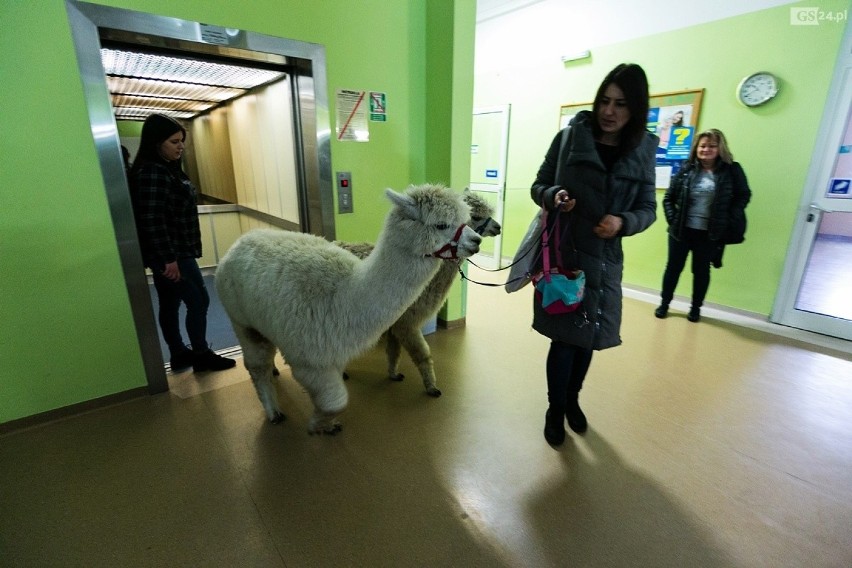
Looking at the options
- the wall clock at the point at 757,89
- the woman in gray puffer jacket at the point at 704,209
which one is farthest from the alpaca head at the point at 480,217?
the wall clock at the point at 757,89

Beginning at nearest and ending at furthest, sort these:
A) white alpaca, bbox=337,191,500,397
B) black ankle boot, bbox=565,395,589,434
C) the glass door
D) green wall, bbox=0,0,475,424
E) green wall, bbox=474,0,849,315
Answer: green wall, bbox=0,0,475,424
black ankle boot, bbox=565,395,589,434
white alpaca, bbox=337,191,500,397
the glass door
green wall, bbox=474,0,849,315

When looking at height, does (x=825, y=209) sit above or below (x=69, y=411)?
above

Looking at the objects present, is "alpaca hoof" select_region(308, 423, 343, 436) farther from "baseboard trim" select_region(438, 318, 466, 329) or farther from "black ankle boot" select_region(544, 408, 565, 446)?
"baseboard trim" select_region(438, 318, 466, 329)

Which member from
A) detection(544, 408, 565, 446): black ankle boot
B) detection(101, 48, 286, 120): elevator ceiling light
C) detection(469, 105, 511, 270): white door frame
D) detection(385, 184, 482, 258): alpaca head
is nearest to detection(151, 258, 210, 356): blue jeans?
detection(101, 48, 286, 120): elevator ceiling light

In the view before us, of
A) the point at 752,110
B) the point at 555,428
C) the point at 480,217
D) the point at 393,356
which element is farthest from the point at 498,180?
the point at 555,428

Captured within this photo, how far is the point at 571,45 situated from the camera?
4.41 metres

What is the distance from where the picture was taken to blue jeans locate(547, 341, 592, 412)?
6.04 feet

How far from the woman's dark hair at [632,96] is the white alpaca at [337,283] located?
0.69 metres

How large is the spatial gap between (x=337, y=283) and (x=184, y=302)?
1511 mm

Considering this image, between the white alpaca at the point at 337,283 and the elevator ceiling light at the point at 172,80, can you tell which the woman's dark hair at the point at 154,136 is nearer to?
the elevator ceiling light at the point at 172,80

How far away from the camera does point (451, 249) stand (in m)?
1.55

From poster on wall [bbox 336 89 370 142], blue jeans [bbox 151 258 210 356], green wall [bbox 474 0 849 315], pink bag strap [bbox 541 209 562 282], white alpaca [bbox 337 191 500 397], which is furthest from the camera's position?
green wall [bbox 474 0 849 315]

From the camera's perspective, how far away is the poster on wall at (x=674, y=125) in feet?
12.2

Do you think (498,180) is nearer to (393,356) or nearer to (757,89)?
(757,89)
